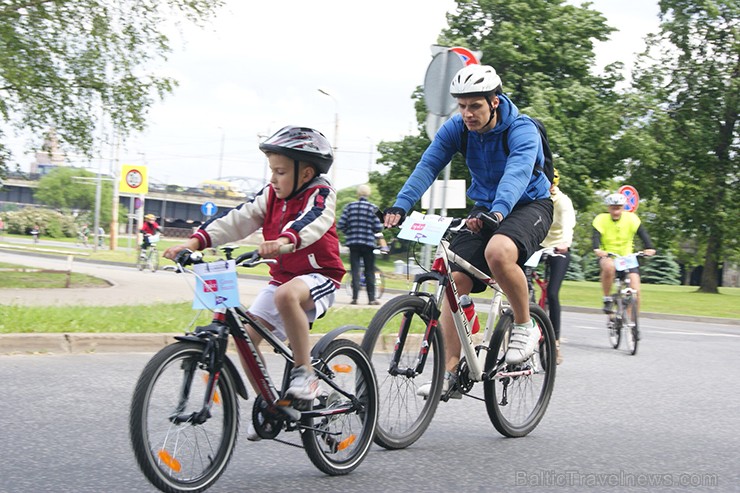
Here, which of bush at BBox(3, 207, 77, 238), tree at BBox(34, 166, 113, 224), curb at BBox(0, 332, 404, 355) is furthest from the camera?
tree at BBox(34, 166, 113, 224)

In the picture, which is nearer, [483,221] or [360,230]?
[483,221]

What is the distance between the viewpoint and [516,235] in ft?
17.7

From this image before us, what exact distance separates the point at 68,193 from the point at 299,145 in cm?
11086

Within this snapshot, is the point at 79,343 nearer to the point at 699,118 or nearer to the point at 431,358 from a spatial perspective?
the point at 431,358

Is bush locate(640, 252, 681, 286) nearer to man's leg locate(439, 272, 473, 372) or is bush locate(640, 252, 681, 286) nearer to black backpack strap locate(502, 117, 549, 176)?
black backpack strap locate(502, 117, 549, 176)

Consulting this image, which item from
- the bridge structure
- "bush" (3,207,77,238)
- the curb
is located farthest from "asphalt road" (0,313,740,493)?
the bridge structure

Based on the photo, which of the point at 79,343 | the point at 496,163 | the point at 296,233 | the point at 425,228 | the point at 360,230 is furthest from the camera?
the point at 360,230

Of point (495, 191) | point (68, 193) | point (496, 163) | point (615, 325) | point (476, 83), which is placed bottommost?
point (615, 325)

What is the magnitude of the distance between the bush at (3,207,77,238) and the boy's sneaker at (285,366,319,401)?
267 ft

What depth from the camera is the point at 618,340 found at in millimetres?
12023

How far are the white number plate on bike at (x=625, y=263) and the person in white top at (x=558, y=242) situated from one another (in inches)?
81.4

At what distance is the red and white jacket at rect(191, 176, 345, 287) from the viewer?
4324 millimetres

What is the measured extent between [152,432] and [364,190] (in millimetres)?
12869

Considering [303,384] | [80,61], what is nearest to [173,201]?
[80,61]
